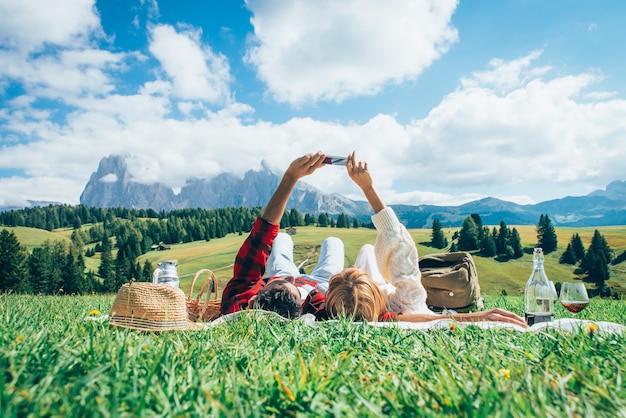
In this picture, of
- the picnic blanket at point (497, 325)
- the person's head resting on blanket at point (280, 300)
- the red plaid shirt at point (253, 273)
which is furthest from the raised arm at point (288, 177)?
the picnic blanket at point (497, 325)

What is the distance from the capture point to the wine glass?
14.4 feet

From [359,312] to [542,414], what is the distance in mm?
2852

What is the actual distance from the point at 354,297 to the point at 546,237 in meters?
102

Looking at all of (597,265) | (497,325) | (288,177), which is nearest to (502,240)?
(597,265)

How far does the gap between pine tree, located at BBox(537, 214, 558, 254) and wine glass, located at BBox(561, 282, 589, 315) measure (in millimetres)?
97081

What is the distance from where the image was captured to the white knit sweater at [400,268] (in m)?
4.99

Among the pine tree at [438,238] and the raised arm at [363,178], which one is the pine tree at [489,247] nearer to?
the pine tree at [438,238]

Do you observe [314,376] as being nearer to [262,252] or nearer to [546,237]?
[262,252]

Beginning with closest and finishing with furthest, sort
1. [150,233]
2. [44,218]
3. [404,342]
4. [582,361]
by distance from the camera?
[582,361]
[404,342]
[150,233]
[44,218]

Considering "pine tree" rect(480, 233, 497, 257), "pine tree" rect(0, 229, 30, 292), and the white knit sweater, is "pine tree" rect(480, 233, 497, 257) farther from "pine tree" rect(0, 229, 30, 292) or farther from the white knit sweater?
the white knit sweater

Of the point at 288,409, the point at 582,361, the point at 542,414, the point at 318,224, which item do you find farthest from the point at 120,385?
the point at 318,224

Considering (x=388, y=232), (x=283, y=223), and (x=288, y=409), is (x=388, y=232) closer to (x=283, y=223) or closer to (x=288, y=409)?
(x=288, y=409)

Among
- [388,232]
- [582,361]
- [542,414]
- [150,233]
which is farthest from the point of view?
[150,233]

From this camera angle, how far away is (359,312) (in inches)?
161
